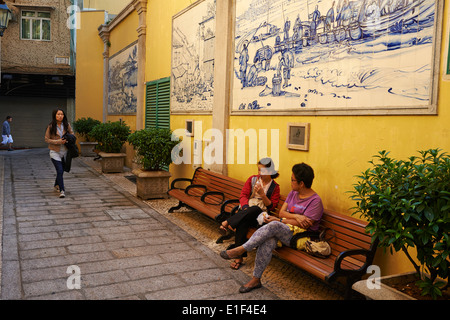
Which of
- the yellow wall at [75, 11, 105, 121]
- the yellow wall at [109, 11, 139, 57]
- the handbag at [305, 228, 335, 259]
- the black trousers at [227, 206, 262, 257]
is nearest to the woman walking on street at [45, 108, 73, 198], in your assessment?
the black trousers at [227, 206, 262, 257]

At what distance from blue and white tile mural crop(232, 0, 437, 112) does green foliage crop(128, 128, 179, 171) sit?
96.1 inches

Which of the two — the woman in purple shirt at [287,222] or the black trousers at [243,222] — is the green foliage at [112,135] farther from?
the woman in purple shirt at [287,222]

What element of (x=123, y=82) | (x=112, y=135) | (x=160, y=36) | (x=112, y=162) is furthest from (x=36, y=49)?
(x=160, y=36)

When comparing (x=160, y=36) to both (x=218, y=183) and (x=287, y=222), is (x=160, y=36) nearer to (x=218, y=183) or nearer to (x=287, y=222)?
(x=218, y=183)

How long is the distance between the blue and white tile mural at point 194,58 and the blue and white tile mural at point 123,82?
3790 millimetres

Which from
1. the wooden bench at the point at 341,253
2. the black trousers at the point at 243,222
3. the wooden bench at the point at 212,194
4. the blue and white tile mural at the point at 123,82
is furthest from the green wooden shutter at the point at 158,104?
the black trousers at the point at 243,222

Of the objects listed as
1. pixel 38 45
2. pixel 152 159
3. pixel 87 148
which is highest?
pixel 38 45

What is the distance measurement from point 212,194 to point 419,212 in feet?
13.4

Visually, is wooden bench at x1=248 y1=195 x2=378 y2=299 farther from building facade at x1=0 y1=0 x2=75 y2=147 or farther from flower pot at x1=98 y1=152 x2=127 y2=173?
building facade at x1=0 y1=0 x2=75 y2=147

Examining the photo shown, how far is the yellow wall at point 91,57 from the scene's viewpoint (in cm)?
1828

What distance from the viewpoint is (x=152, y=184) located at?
8508mm

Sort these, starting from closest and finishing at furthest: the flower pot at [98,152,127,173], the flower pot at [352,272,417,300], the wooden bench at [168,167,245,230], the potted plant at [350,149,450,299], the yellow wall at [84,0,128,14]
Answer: the potted plant at [350,149,450,299], the flower pot at [352,272,417,300], the wooden bench at [168,167,245,230], the flower pot at [98,152,127,173], the yellow wall at [84,0,128,14]

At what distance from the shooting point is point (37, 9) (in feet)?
65.5

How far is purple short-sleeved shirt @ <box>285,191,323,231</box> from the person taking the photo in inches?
170
